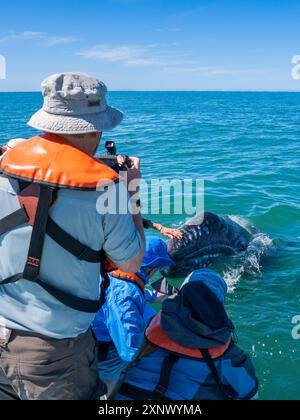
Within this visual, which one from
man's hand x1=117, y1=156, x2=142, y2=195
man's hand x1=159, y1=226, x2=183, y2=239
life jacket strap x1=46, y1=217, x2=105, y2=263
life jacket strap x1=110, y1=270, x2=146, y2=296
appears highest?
man's hand x1=117, y1=156, x2=142, y2=195

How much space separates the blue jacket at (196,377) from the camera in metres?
3.39

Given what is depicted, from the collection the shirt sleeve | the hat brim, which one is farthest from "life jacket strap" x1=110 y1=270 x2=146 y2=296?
the hat brim

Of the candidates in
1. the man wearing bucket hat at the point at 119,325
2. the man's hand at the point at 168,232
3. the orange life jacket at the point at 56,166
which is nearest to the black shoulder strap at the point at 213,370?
the man wearing bucket hat at the point at 119,325

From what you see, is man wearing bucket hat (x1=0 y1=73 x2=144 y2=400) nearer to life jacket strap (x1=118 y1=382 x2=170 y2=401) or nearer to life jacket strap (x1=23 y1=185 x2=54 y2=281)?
life jacket strap (x1=23 y1=185 x2=54 y2=281)

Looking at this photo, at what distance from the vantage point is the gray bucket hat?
2664mm

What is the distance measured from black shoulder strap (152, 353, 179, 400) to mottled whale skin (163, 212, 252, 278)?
5110 millimetres

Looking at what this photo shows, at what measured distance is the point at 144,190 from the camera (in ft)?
50.4

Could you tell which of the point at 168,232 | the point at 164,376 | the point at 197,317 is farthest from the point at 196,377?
the point at 168,232

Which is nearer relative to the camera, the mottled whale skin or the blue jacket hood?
the blue jacket hood

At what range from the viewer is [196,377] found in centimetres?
346

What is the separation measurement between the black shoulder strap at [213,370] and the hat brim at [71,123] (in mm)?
1944

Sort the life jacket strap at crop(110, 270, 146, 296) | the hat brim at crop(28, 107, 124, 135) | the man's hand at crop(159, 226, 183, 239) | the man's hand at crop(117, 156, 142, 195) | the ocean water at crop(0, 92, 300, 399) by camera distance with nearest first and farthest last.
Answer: the hat brim at crop(28, 107, 124, 135) → the man's hand at crop(117, 156, 142, 195) → the life jacket strap at crop(110, 270, 146, 296) → the ocean water at crop(0, 92, 300, 399) → the man's hand at crop(159, 226, 183, 239)

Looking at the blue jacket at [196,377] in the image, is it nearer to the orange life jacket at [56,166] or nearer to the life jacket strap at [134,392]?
the life jacket strap at [134,392]

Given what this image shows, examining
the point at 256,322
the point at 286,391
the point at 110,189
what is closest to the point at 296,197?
Answer: the point at 256,322
